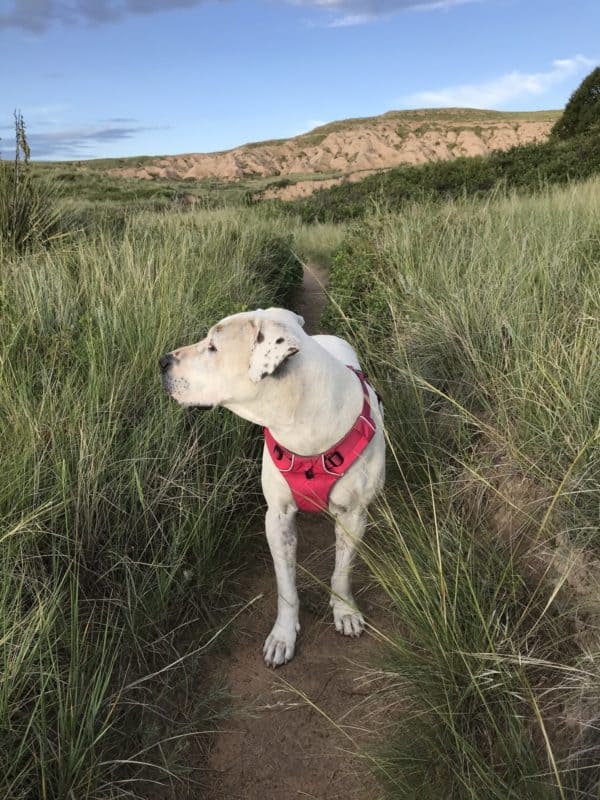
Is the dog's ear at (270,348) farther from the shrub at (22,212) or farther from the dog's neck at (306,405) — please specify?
the shrub at (22,212)

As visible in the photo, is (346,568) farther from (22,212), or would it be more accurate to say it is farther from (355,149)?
(355,149)

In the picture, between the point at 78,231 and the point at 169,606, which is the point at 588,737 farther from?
the point at 78,231

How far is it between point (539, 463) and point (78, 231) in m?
6.07

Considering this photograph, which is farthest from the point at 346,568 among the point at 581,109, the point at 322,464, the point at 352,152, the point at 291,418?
the point at 352,152

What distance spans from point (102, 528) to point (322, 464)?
3.49 feet

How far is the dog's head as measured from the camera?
2.21 metres

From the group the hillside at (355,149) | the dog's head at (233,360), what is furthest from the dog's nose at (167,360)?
the hillside at (355,149)

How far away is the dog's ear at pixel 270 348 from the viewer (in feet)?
7.14

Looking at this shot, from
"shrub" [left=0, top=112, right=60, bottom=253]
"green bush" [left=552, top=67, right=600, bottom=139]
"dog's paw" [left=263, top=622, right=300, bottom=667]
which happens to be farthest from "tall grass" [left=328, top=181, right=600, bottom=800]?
"green bush" [left=552, top=67, right=600, bottom=139]

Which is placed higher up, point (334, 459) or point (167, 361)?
point (167, 361)

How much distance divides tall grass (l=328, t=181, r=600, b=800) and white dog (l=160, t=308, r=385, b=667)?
0.26 meters

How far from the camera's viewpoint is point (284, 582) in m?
2.75

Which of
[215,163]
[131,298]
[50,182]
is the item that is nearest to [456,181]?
[50,182]

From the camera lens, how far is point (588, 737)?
5.47 ft
